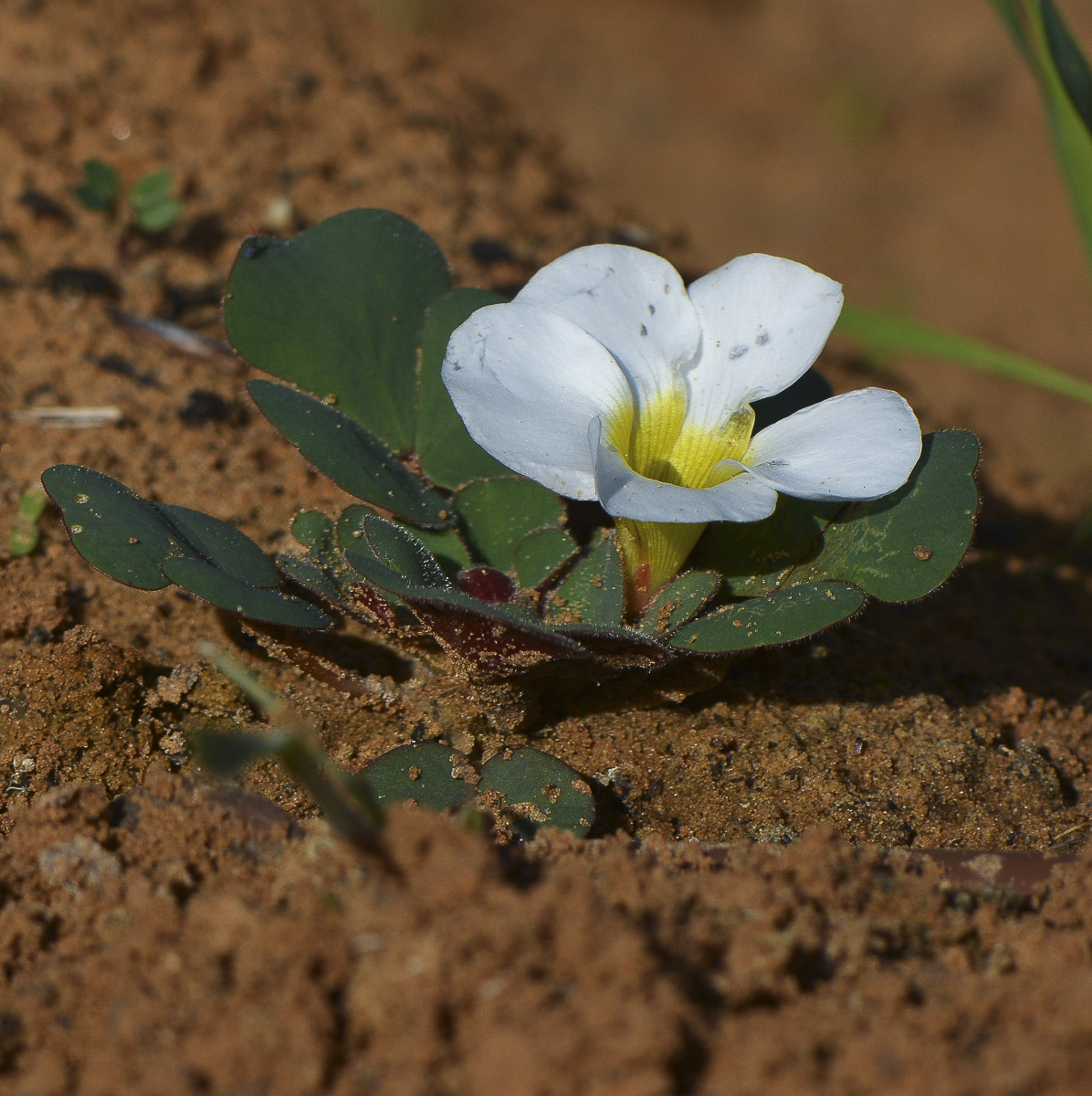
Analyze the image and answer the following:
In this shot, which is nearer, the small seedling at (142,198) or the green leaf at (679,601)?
the green leaf at (679,601)

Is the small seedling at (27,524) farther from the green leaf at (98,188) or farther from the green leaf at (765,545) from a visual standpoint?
the green leaf at (765,545)

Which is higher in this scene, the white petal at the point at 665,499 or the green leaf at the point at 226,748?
the white petal at the point at 665,499

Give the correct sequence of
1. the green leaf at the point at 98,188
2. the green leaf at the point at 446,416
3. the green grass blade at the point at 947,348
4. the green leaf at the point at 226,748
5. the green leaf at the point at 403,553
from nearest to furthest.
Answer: the green leaf at the point at 226,748, the green leaf at the point at 403,553, the green leaf at the point at 446,416, the green leaf at the point at 98,188, the green grass blade at the point at 947,348

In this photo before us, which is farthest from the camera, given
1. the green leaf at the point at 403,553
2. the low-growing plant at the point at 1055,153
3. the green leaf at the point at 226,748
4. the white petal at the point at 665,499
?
the low-growing plant at the point at 1055,153

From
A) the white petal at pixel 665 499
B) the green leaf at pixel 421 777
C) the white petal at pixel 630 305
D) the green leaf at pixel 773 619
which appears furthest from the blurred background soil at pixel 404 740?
the white petal at pixel 630 305

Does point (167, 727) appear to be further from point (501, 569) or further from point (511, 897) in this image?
point (511, 897)

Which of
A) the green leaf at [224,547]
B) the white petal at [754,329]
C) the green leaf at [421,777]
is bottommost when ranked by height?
the green leaf at [421,777]
